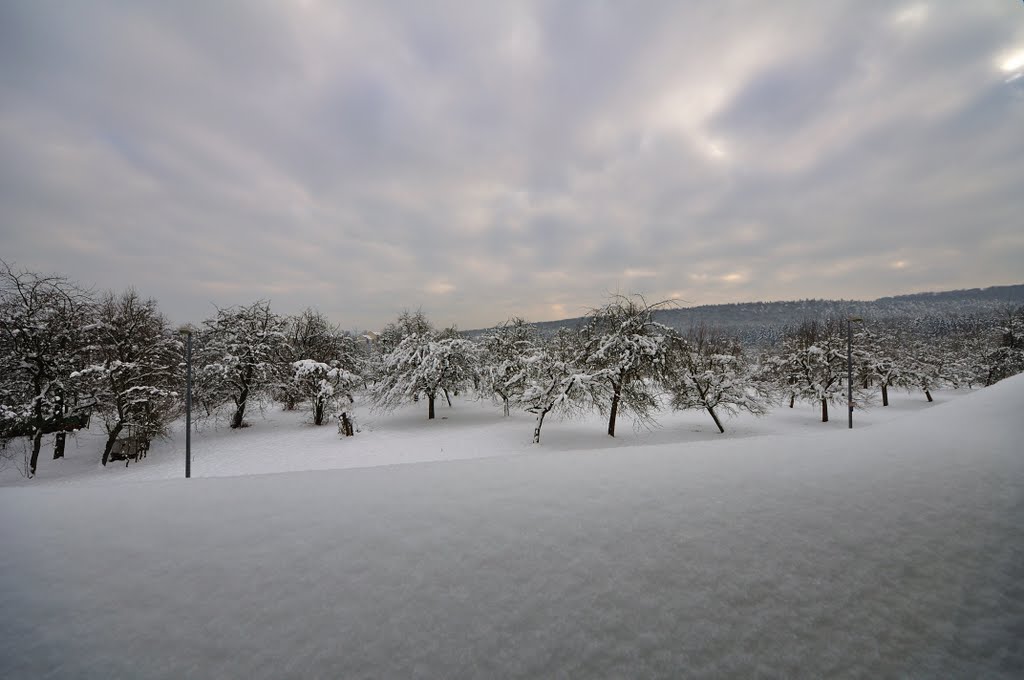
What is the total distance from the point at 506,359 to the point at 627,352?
12695 mm

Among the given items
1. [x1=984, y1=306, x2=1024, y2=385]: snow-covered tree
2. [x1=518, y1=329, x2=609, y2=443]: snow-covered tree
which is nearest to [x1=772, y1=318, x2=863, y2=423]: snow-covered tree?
[x1=518, y1=329, x2=609, y2=443]: snow-covered tree

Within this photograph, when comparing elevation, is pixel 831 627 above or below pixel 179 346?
below

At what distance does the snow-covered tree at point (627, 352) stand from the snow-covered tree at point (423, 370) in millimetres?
10168

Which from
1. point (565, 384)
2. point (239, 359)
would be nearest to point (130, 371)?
point (239, 359)

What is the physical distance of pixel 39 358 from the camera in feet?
49.3

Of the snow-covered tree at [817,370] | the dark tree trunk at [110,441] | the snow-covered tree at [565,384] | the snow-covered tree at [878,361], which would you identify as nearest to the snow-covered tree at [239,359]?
the dark tree trunk at [110,441]

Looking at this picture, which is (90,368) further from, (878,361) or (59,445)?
(878,361)

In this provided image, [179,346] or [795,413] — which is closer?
[179,346]

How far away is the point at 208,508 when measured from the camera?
12.0 ft

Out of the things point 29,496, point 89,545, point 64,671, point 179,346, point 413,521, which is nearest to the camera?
point 64,671

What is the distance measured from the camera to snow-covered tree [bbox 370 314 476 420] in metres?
24.4

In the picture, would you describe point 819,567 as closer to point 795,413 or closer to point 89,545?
point 89,545

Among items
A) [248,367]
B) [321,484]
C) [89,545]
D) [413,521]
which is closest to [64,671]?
[89,545]

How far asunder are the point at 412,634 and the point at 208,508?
9.46 ft
